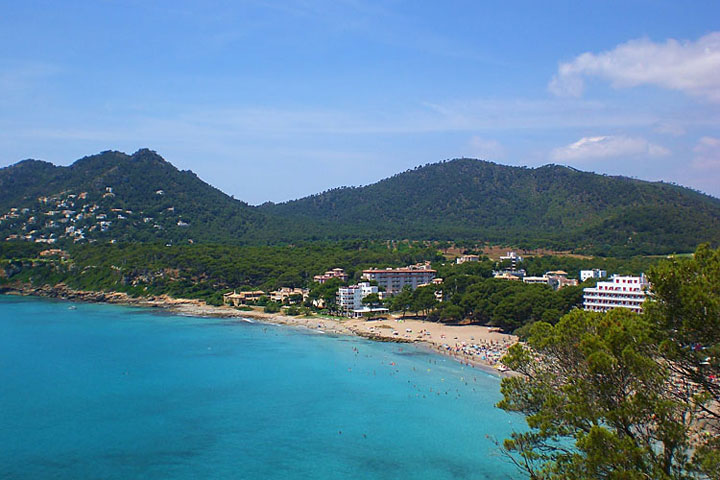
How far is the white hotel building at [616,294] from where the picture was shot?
3831cm

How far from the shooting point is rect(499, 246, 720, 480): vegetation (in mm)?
8547

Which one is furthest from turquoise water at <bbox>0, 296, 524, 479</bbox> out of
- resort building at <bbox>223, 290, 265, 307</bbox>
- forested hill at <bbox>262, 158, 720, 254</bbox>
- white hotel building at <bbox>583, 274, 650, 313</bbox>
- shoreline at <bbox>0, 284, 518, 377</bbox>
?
forested hill at <bbox>262, 158, 720, 254</bbox>

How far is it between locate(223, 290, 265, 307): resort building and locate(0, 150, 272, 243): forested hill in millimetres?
42675

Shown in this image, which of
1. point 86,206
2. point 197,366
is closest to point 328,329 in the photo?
point 197,366

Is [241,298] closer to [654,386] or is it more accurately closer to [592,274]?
[592,274]

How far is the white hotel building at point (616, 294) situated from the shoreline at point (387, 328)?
233 inches

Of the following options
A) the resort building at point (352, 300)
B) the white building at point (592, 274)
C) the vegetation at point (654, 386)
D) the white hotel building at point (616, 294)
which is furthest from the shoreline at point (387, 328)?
the vegetation at point (654, 386)

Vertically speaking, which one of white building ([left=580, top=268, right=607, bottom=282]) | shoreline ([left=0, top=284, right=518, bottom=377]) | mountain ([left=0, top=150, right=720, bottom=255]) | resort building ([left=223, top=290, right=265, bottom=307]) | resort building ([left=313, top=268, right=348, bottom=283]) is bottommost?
shoreline ([left=0, top=284, right=518, bottom=377])

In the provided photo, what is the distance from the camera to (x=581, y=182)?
465ft

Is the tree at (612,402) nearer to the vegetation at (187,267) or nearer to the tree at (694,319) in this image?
the tree at (694,319)

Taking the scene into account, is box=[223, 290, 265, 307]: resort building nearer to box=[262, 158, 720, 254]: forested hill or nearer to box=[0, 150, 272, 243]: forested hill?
box=[0, 150, 272, 243]: forested hill

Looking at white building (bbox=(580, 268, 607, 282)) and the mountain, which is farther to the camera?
the mountain

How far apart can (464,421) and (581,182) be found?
130m

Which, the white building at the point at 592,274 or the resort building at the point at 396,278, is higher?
the white building at the point at 592,274
